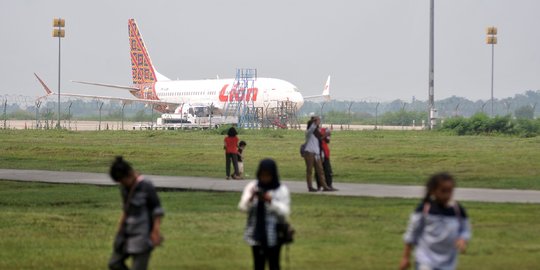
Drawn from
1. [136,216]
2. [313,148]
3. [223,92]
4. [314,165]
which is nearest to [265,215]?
[136,216]

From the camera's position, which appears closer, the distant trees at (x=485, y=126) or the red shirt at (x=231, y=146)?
the red shirt at (x=231, y=146)

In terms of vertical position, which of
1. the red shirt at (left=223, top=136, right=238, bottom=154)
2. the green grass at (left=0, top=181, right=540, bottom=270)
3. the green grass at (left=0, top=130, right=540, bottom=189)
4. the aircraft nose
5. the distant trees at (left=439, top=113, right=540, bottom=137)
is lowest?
the green grass at (left=0, top=181, right=540, bottom=270)

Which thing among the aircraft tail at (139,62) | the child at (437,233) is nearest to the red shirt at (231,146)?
the child at (437,233)

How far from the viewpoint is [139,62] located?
10506cm

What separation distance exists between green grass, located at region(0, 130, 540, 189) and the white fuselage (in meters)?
20.2

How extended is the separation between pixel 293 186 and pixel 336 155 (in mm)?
14579

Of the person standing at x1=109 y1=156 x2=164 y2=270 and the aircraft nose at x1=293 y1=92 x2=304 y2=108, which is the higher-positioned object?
the aircraft nose at x1=293 y1=92 x2=304 y2=108

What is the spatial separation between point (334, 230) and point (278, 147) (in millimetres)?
29899

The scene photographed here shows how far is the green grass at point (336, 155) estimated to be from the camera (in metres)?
34.5

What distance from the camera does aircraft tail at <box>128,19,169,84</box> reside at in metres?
104

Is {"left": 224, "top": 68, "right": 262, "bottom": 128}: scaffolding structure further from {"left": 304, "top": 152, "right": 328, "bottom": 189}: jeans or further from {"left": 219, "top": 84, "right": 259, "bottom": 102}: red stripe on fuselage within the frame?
{"left": 304, "top": 152, "right": 328, "bottom": 189}: jeans

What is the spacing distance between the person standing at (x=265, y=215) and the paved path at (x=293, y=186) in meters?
13.1

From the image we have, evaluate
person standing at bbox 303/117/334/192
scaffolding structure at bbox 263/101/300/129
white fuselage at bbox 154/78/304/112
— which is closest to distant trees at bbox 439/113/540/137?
scaffolding structure at bbox 263/101/300/129

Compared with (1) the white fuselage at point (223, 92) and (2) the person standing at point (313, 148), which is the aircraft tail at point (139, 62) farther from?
(2) the person standing at point (313, 148)
